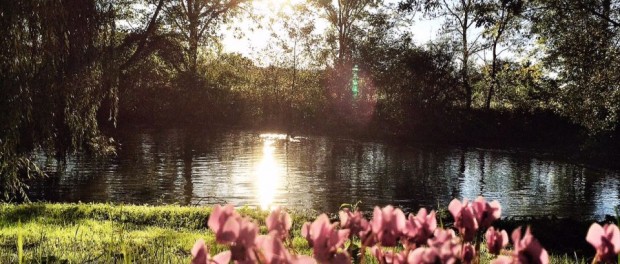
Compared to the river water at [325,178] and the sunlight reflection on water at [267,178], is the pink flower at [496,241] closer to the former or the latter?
the river water at [325,178]

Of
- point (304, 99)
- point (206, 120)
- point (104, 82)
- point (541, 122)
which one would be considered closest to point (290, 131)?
point (304, 99)

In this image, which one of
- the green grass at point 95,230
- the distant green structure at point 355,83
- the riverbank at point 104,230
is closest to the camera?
the green grass at point 95,230

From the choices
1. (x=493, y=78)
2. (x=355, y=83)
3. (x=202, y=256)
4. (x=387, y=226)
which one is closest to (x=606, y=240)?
(x=387, y=226)

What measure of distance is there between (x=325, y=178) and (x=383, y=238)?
51.4 ft

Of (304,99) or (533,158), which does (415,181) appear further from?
(304,99)

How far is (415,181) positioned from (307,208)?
621 centimetres

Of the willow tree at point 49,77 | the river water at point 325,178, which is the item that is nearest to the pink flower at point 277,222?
the willow tree at point 49,77

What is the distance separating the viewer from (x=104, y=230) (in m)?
6.80

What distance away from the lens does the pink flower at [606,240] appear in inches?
38.3

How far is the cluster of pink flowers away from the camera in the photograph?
0.90 meters

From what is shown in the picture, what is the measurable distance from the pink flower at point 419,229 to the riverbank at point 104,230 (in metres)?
3.01

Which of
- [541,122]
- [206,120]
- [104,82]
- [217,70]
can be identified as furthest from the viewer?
[217,70]

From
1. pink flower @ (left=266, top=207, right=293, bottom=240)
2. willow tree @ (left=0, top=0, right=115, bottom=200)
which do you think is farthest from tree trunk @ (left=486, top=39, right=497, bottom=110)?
pink flower @ (left=266, top=207, right=293, bottom=240)

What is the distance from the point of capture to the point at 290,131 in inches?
1400
